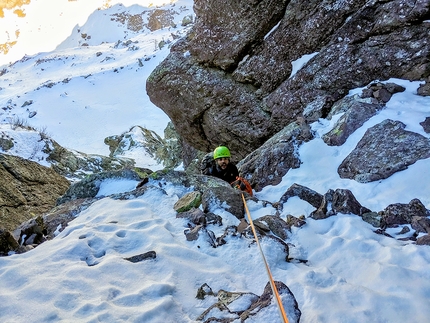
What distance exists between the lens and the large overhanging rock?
7.71 metres

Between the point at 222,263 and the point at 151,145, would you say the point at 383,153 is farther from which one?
the point at 151,145

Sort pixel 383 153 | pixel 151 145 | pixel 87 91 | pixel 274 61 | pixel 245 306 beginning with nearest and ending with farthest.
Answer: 1. pixel 245 306
2. pixel 383 153
3. pixel 274 61
4. pixel 151 145
5. pixel 87 91

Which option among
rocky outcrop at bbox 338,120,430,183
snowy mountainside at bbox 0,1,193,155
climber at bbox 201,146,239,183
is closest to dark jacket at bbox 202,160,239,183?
climber at bbox 201,146,239,183

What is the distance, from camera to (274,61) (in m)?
9.74

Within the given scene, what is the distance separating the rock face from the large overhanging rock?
5.12 metres

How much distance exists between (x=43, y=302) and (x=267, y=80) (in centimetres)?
890

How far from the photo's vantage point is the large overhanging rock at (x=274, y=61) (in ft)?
25.3

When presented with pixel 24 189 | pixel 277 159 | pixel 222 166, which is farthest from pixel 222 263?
pixel 24 189

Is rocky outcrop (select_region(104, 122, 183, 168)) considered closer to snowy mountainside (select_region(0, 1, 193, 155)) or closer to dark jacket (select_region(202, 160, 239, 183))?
snowy mountainside (select_region(0, 1, 193, 155))

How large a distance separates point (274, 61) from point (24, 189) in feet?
28.6

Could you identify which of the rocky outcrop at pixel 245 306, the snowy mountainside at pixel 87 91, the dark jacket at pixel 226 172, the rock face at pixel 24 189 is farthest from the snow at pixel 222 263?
the snowy mountainside at pixel 87 91

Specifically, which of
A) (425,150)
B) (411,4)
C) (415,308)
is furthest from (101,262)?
(411,4)

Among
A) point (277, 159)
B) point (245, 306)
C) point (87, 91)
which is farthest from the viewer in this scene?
point (87, 91)

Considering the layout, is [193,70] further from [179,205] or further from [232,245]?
[232,245]
